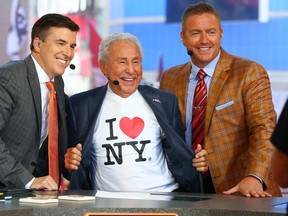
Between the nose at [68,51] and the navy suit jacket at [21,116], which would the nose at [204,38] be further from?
the navy suit jacket at [21,116]

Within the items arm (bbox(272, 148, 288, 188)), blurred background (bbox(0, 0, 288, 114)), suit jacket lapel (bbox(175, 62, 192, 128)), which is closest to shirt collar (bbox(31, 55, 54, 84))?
suit jacket lapel (bbox(175, 62, 192, 128))

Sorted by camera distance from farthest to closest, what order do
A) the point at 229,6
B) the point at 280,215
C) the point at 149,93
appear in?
the point at 229,6, the point at 149,93, the point at 280,215

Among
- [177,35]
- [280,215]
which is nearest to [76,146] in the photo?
[280,215]

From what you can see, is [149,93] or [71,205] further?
[149,93]

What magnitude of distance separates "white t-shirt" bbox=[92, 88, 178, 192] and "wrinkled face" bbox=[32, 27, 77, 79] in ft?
0.96

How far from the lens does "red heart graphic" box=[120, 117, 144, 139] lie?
399 cm

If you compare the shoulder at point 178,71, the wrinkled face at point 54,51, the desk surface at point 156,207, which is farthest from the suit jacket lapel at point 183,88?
the desk surface at point 156,207

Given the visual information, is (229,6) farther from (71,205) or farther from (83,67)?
(71,205)

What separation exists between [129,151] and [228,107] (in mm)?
559

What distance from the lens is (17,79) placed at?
3.89 m

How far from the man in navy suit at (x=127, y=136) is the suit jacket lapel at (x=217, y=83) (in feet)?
0.51

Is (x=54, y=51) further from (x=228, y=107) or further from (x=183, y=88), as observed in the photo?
(x=228, y=107)

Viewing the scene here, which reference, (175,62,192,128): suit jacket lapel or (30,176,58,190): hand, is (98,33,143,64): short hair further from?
(30,176,58,190): hand

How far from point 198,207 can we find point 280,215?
31 centimetres
